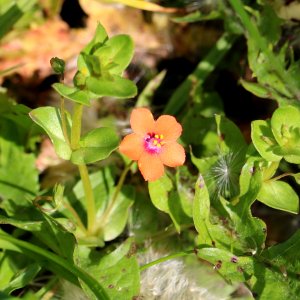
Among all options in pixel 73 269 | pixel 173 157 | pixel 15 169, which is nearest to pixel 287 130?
pixel 173 157

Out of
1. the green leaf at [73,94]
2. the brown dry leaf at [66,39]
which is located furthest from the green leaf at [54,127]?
the brown dry leaf at [66,39]

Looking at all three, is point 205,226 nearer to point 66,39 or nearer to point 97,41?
point 97,41

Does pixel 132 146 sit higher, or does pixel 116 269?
pixel 132 146

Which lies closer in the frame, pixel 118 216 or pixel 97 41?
pixel 97 41

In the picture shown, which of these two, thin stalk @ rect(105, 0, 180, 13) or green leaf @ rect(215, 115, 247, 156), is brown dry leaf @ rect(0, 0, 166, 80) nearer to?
thin stalk @ rect(105, 0, 180, 13)

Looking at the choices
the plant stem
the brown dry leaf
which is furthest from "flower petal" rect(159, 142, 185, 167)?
the brown dry leaf

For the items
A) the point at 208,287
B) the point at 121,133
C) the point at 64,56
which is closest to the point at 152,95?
the point at 121,133
